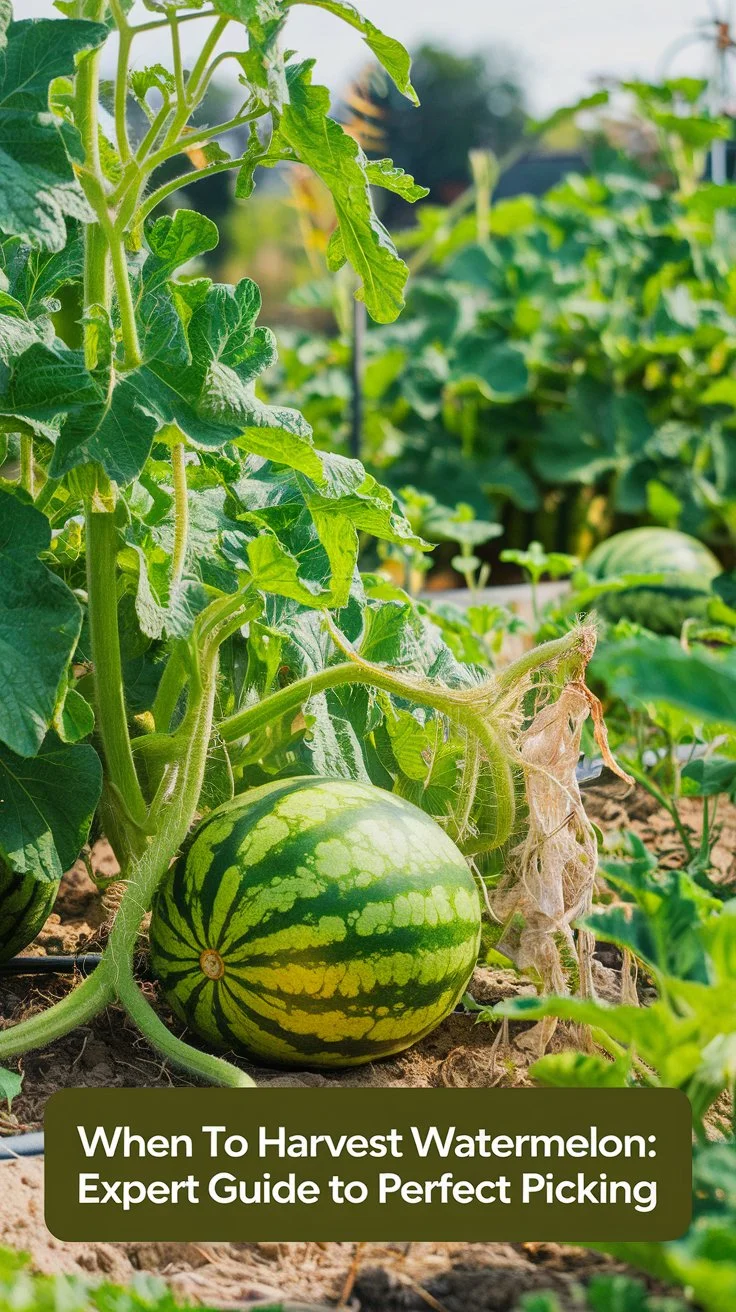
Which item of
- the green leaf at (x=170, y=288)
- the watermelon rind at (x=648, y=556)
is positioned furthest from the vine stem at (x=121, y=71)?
the watermelon rind at (x=648, y=556)

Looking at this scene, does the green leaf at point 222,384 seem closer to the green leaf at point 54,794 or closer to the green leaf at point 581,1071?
the green leaf at point 54,794

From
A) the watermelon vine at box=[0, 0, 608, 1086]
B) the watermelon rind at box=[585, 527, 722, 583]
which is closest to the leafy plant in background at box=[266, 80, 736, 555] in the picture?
the watermelon rind at box=[585, 527, 722, 583]

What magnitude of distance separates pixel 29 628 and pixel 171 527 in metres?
0.35

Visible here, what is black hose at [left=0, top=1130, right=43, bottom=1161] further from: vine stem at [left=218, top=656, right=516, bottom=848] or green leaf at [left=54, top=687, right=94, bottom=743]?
vine stem at [left=218, top=656, right=516, bottom=848]

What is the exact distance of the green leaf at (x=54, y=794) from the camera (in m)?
1.78

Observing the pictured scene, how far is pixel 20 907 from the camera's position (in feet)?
6.48

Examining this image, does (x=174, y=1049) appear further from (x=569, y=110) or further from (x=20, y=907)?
(x=569, y=110)

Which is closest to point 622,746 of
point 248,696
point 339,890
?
point 248,696

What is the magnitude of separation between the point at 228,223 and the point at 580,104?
23132 millimetres

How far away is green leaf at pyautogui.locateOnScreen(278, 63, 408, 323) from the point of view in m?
1.64

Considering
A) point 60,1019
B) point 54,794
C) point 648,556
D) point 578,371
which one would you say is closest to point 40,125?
point 54,794

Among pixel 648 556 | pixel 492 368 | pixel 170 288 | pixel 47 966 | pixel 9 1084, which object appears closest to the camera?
pixel 9 1084

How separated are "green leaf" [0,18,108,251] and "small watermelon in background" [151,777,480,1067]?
0.79 metres

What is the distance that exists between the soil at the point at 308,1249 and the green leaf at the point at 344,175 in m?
1.04
